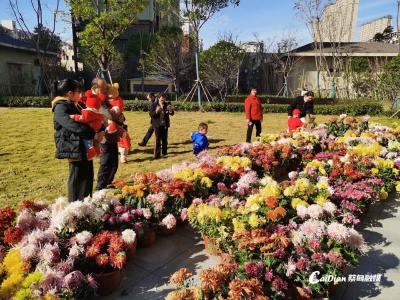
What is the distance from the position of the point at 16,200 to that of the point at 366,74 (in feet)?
70.9

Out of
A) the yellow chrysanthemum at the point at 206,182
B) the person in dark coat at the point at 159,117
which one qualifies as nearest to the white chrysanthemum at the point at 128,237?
the yellow chrysanthemum at the point at 206,182

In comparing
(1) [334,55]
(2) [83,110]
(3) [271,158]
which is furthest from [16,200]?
(1) [334,55]

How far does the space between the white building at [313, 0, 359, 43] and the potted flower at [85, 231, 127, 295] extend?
23.9 metres

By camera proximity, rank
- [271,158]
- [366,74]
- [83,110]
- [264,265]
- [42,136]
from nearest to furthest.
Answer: [264,265], [83,110], [271,158], [42,136], [366,74]

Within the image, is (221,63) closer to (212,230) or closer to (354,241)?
(212,230)

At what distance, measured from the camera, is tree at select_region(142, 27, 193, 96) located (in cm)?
2491

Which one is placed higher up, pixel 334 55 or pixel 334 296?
pixel 334 55

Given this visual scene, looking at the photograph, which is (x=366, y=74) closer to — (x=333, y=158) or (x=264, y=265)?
(x=333, y=158)

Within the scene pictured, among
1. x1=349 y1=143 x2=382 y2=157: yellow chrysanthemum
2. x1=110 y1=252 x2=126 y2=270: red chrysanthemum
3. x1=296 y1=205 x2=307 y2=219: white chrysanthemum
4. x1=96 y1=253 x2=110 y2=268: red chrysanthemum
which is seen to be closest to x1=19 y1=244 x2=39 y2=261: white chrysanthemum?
x1=96 y1=253 x2=110 y2=268: red chrysanthemum

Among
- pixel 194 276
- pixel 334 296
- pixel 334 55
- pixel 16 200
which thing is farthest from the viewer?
pixel 334 55

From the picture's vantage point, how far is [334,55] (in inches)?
931

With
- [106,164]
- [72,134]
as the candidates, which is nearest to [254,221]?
[72,134]

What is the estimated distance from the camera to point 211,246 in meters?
3.49

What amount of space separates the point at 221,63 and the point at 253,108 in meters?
15.8
